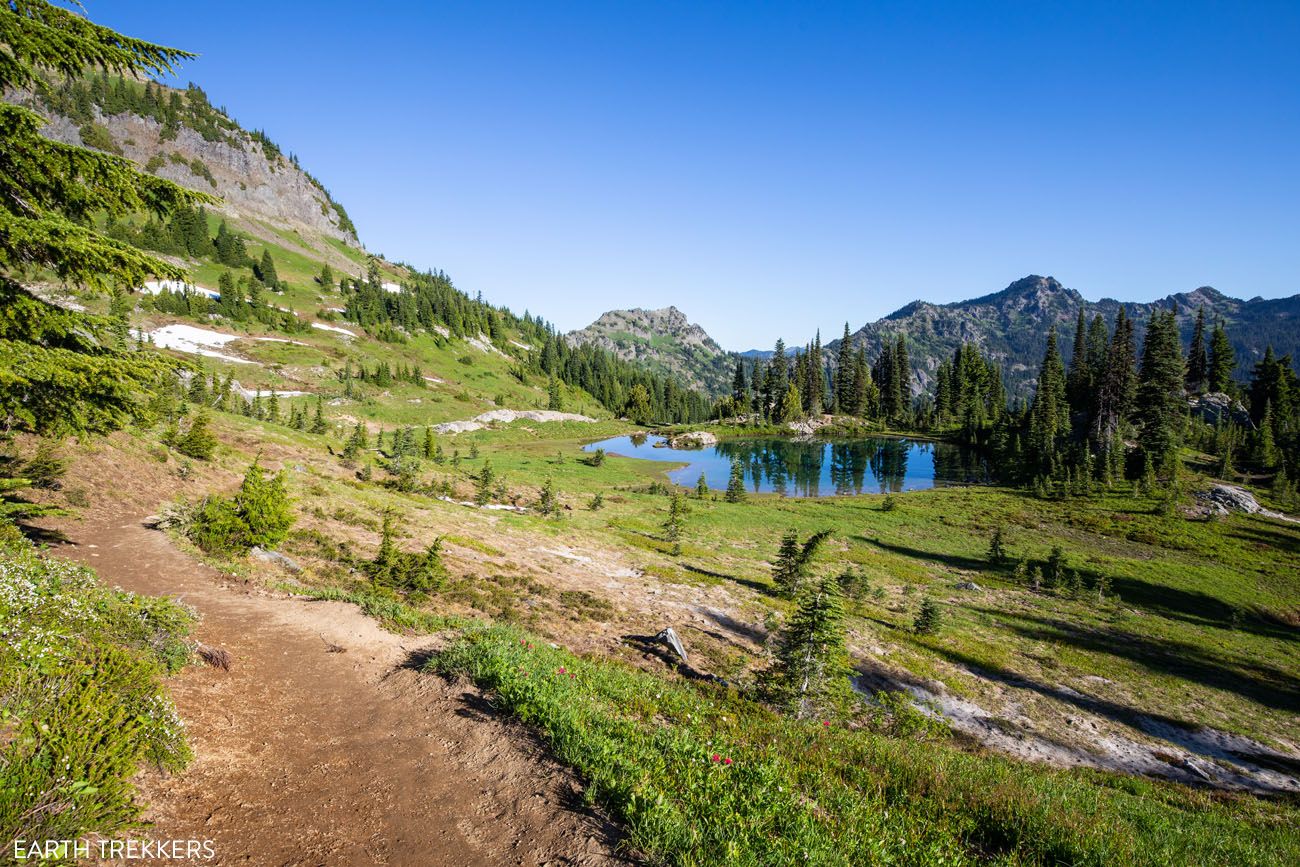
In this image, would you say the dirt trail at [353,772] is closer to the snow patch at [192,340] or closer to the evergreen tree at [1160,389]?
the evergreen tree at [1160,389]

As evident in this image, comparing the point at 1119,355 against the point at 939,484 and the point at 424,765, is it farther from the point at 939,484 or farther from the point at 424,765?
the point at 424,765

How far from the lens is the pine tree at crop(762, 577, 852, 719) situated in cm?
1442

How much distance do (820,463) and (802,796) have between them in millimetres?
99619

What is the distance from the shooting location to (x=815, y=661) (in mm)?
14500

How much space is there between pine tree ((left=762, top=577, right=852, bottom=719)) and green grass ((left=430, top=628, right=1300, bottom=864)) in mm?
2711

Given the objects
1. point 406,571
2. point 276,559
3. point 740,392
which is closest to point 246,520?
point 276,559

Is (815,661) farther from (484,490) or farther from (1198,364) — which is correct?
(1198,364)

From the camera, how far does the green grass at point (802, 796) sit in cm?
619

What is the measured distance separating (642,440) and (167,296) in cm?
10644

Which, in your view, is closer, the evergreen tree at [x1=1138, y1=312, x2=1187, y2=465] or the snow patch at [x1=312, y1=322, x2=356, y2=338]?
the evergreen tree at [x1=1138, y1=312, x2=1187, y2=465]

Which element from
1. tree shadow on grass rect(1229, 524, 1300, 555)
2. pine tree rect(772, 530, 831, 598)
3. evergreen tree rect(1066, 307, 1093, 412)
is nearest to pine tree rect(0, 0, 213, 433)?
pine tree rect(772, 530, 831, 598)

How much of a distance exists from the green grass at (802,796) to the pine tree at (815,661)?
8.90 ft

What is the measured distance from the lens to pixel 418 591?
703 inches

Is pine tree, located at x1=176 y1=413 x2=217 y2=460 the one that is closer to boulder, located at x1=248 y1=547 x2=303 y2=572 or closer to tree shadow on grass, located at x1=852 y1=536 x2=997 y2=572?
boulder, located at x1=248 y1=547 x2=303 y2=572
